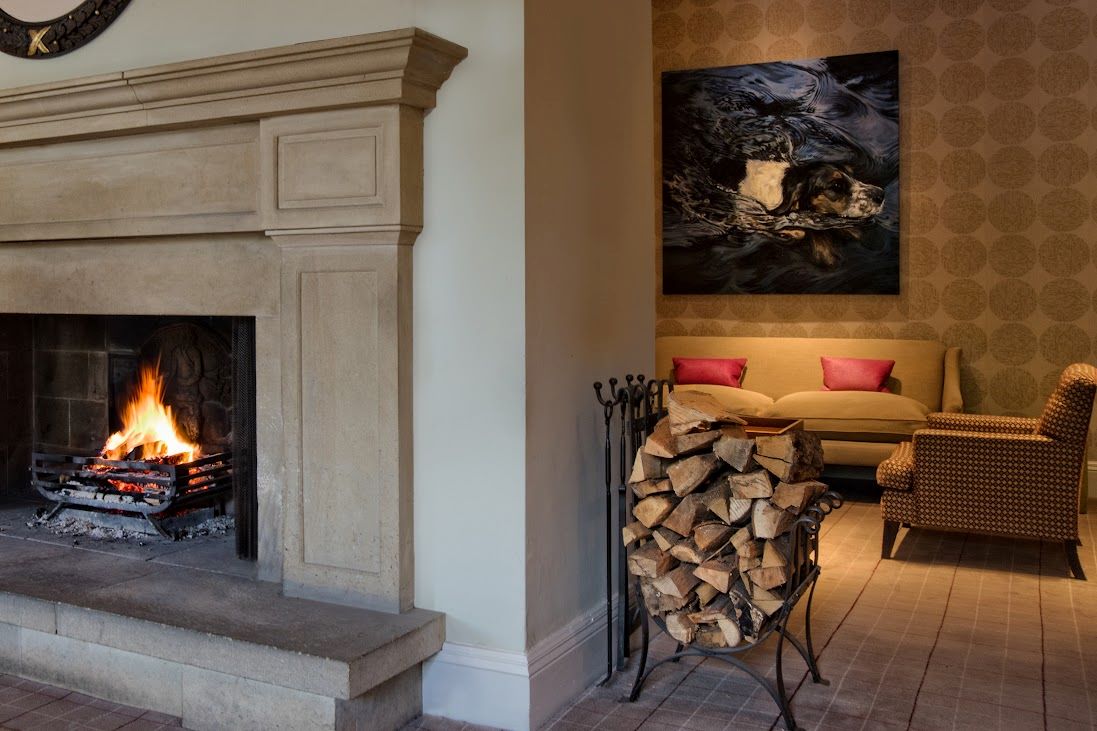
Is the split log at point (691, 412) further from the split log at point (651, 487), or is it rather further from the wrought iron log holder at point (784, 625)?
the wrought iron log holder at point (784, 625)

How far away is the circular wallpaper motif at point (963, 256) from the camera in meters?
6.49

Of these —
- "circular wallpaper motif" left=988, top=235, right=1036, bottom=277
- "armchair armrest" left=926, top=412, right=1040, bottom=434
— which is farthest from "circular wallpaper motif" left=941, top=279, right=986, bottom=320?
"armchair armrest" left=926, top=412, right=1040, bottom=434

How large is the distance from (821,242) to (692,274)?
904 mm

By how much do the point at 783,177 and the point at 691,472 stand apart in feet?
14.8

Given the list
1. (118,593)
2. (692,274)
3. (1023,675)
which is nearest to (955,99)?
(692,274)

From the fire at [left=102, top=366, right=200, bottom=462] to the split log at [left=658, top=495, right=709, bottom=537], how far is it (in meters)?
1.94

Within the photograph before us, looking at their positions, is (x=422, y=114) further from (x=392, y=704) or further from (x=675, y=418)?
(x=392, y=704)

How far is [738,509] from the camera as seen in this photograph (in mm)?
2861

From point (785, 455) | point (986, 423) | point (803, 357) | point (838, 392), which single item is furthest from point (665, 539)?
point (803, 357)

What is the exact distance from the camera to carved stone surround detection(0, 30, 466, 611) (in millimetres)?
2770

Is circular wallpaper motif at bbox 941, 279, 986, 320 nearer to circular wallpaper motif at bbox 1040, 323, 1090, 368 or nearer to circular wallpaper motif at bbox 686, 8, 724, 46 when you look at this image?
circular wallpaper motif at bbox 1040, 323, 1090, 368

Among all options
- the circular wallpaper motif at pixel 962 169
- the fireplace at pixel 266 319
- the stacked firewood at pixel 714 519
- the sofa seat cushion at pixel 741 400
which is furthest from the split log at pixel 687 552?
the circular wallpaper motif at pixel 962 169

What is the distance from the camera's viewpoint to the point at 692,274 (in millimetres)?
7305

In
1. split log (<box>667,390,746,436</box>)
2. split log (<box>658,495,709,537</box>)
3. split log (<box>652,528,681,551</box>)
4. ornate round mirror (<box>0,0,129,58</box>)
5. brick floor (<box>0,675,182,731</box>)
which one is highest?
ornate round mirror (<box>0,0,129,58</box>)
